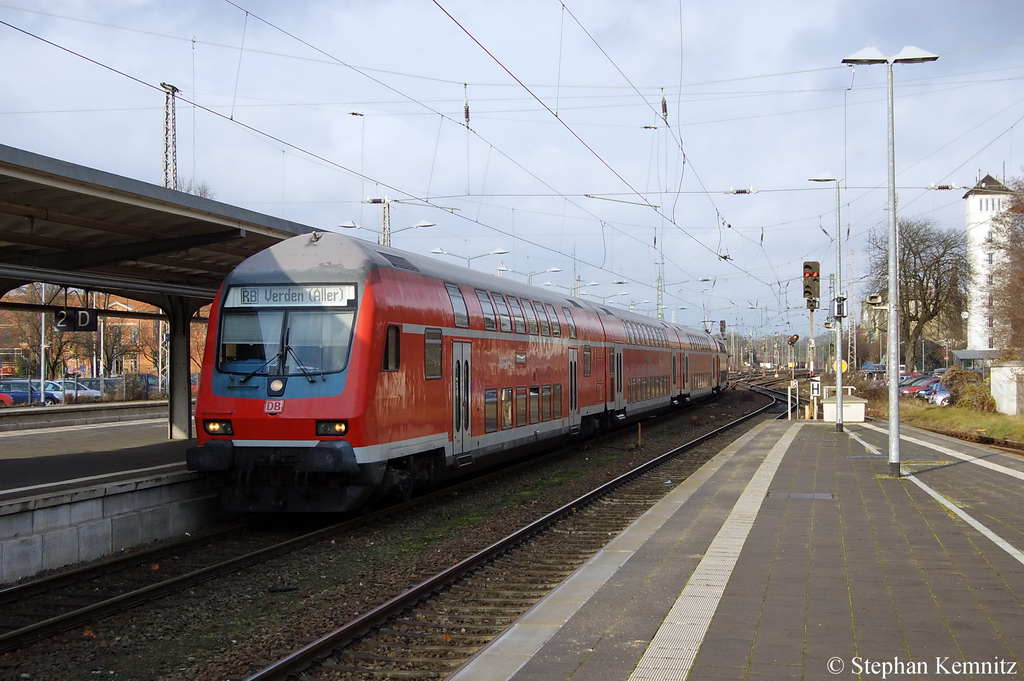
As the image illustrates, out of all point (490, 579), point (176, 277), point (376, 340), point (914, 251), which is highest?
point (914, 251)

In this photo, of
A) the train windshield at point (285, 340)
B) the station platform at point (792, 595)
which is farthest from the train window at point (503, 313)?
the train windshield at point (285, 340)

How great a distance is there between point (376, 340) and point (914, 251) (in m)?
48.7

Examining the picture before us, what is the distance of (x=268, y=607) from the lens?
767 cm

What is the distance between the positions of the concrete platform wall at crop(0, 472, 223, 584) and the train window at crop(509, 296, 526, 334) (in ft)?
21.6

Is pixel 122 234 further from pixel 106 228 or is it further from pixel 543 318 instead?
pixel 543 318

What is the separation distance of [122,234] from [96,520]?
5.10 m

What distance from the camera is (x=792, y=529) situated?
9.73m

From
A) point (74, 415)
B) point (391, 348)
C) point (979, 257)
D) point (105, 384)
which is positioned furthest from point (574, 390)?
point (979, 257)

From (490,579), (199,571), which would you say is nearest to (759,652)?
(490,579)

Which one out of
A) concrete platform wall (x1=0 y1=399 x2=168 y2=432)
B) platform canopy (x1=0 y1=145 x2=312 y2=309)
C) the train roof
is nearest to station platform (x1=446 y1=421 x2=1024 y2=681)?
the train roof

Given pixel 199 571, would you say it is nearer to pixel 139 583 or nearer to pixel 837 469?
pixel 139 583

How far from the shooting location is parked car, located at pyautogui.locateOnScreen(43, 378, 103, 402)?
38.8 metres

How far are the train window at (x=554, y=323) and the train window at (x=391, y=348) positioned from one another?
7.61 m

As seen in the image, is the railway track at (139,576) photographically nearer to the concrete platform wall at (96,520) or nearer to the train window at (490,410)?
the concrete platform wall at (96,520)
